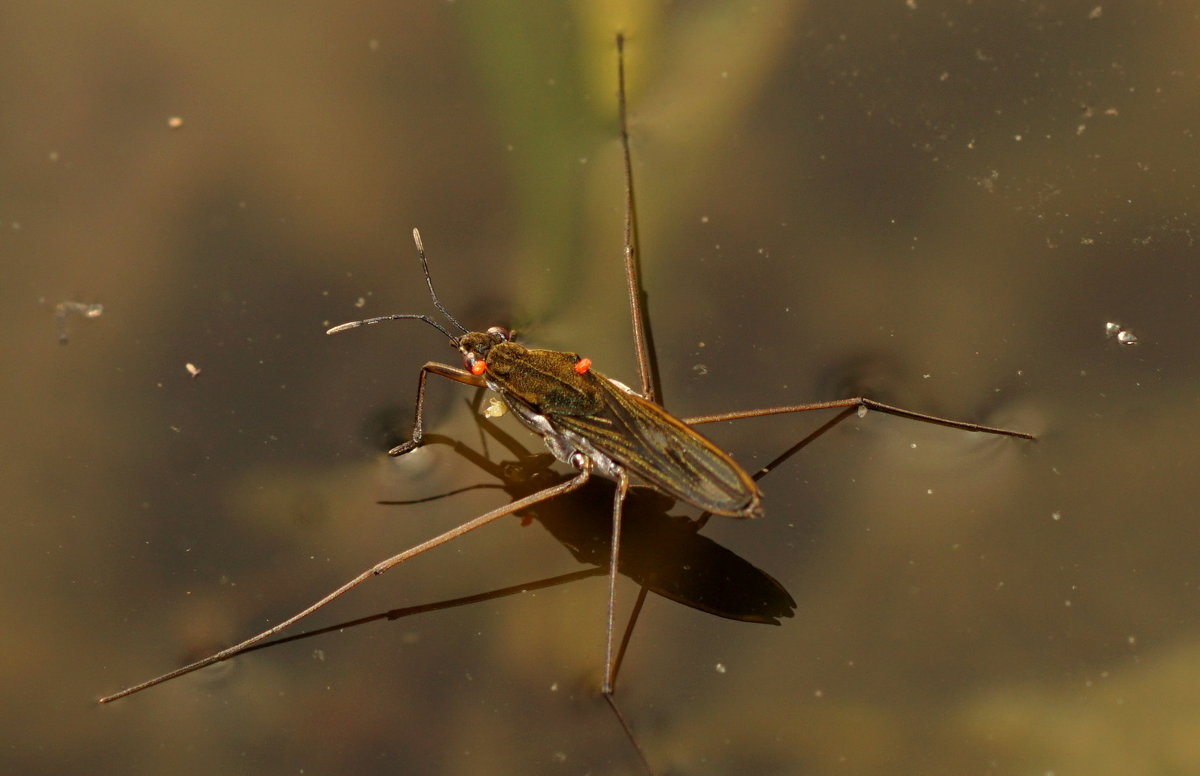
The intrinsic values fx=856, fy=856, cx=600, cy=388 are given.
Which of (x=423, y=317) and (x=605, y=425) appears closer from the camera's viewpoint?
(x=605, y=425)

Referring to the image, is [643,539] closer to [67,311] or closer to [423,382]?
[423,382]

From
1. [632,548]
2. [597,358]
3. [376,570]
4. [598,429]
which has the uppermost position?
[597,358]

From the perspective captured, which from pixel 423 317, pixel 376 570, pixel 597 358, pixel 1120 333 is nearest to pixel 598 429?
pixel 597 358

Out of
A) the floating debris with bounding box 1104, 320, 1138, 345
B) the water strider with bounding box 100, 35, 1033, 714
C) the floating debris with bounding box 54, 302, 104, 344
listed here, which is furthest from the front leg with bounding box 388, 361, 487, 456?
the floating debris with bounding box 1104, 320, 1138, 345

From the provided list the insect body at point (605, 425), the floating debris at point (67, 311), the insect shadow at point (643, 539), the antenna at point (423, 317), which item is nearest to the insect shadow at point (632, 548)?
the insect shadow at point (643, 539)

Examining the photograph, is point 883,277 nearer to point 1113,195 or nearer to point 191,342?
point 1113,195

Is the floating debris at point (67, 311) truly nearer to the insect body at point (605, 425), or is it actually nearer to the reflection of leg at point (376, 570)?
the reflection of leg at point (376, 570)
